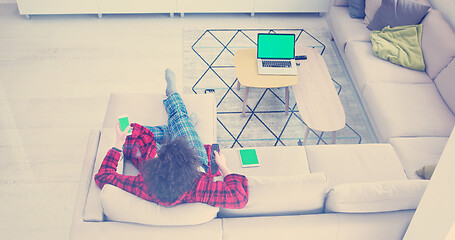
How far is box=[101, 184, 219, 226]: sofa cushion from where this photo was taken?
1907mm

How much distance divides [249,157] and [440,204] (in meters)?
1.21

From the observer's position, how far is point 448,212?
1.65m

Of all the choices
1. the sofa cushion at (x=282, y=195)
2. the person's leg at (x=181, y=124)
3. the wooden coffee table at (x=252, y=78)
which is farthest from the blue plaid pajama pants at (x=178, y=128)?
the wooden coffee table at (x=252, y=78)

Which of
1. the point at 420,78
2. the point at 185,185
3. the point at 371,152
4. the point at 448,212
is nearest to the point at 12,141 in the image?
the point at 185,185

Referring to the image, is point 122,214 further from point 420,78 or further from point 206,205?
point 420,78

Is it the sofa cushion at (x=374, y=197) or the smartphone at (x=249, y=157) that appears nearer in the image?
the sofa cushion at (x=374, y=197)

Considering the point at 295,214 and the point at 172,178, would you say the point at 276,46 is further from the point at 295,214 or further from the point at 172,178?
the point at 172,178

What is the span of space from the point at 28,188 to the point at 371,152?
A: 241cm

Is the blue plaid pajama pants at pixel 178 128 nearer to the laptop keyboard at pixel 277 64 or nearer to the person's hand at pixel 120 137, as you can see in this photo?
the person's hand at pixel 120 137

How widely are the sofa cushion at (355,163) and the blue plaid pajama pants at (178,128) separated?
74 cm

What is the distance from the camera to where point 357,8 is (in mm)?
4039

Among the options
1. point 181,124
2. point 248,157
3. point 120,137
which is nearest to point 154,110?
point 181,124

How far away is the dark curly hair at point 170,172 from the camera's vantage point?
183 cm

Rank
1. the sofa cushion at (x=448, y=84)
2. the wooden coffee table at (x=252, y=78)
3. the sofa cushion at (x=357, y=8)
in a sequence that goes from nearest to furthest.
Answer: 1. the sofa cushion at (x=448, y=84)
2. the wooden coffee table at (x=252, y=78)
3. the sofa cushion at (x=357, y=8)
